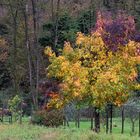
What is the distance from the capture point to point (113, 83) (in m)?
23.4

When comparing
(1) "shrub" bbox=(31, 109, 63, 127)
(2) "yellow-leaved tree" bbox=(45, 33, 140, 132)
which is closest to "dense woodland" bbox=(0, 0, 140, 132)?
(2) "yellow-leaved tree" bbox=(45, 33, 140, 132)

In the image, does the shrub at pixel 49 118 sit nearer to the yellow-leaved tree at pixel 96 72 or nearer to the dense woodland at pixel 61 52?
the dense woodland at pixel 61 52

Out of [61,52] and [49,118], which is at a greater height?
[61,52]

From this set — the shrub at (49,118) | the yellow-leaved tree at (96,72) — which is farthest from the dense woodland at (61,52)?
the shrub at (49,118)

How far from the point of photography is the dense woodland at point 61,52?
23906mm

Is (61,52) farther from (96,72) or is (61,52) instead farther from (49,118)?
(96,72)

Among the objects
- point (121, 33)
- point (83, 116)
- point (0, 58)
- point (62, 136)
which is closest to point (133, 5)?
point (0, 58)

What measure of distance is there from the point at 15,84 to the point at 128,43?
741 inches

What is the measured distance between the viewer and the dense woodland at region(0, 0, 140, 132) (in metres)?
23.9

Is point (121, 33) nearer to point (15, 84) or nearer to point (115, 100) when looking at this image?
point (115, 100)

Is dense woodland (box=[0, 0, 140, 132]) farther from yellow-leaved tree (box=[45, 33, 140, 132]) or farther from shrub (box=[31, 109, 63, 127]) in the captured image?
shrub (box=[31, 109, 63, 127])

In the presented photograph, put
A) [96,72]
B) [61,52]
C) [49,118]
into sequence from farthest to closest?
[61,52]
[49,118]
[96,72]

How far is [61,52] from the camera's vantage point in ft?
91.0

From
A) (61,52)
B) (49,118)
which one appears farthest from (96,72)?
Result: (61,52)
